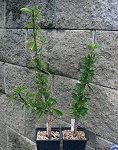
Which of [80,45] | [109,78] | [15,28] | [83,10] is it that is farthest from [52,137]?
[15,28]

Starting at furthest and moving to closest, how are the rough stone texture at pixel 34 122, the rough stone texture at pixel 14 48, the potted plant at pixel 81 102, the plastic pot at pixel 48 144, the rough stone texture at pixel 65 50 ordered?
the rough stone texture at pixel 14 48
the rough stone texture at pixel 34 122
the rough stone texture at pixel 65 50
the plastic pot at pixel 48 144
the potted plant at pixel 81 102

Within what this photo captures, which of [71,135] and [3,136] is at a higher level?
[71,135]

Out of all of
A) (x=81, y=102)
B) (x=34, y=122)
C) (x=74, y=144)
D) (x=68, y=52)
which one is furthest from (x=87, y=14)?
(x=34, y=122)

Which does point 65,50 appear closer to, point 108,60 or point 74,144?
point 108,60

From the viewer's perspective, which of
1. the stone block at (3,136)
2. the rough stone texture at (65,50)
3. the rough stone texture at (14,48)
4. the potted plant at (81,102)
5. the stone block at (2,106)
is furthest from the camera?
the stone block at (3,136)

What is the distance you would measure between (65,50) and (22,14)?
56 cm

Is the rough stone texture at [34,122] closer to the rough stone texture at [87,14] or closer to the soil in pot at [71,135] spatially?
the soil in pot at [71,135]

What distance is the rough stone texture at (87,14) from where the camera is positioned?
4.20 ft

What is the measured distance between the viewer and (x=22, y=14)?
1854 mm

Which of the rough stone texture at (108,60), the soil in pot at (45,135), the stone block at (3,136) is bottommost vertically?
the stone block at (3,136)

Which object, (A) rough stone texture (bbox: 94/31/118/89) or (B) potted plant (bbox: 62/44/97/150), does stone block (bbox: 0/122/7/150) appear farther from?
(A) rough stone texture (bbox: 94/31/118/89)

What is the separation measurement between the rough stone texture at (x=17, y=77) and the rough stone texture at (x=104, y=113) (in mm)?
628

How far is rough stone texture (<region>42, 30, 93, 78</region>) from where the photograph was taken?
146cm

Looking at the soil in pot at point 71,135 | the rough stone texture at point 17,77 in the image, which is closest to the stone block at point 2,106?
the rough stone texture at point 17,77
